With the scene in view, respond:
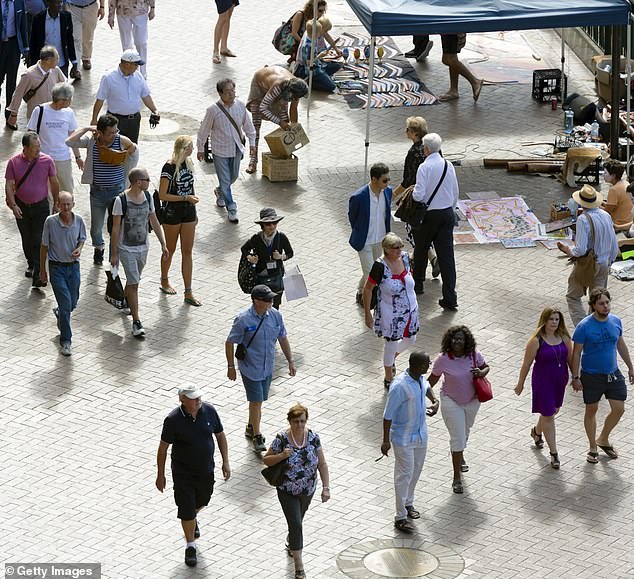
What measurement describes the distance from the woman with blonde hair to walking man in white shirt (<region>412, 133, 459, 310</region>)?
2.33m

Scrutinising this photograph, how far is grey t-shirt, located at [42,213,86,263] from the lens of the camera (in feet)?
51.2

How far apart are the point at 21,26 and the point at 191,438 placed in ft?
36.5

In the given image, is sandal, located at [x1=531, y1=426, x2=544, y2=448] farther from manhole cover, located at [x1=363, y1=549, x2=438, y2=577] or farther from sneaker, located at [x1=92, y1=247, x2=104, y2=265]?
sneaker, located at [x1=92, y1=247, x2=104, y2=265]

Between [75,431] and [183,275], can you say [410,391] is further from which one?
[183,275]

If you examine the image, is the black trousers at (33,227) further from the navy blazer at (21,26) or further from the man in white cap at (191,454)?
the navy blazer at (21,26)

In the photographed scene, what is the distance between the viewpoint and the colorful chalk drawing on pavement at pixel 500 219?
18.9 metres

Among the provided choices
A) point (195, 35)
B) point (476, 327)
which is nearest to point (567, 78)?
point (195, 35)

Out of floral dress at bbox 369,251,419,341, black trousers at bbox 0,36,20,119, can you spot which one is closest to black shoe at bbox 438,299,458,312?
floral dress at bbox 369,251,419,341

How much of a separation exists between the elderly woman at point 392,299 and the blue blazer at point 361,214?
1448 mm

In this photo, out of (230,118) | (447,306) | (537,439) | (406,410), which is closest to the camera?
(406,410)

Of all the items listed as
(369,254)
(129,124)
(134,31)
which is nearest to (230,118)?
(129,124)

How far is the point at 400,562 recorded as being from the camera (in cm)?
1266

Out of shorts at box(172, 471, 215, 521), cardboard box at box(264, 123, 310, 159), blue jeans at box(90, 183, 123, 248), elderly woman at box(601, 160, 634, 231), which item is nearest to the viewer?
shorts at box(172, 471, 215, 521)

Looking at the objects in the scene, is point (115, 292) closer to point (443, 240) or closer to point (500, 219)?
point (443, 240)
